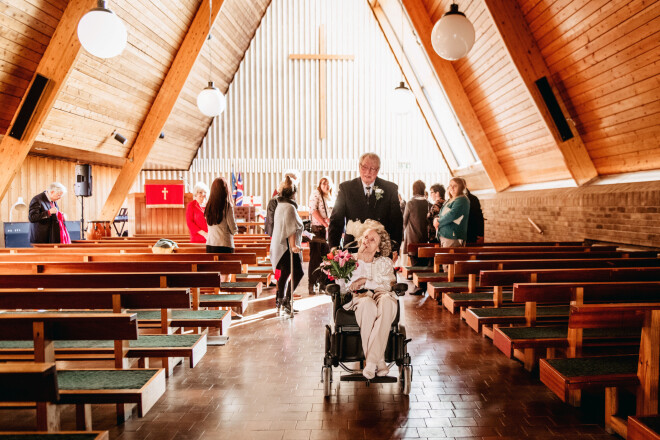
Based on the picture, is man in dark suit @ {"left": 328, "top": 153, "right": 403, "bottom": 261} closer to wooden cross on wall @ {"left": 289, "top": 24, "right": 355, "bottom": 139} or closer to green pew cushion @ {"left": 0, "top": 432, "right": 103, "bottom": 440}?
green pew cushion @ {"left": 0, "top": 432, "right": 103, "bottom": 440}

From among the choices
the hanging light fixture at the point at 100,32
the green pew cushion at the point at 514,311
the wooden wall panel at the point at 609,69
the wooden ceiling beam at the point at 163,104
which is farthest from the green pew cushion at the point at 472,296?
the wooden ceiling beam at the point at 163,104

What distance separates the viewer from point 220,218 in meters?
4.84

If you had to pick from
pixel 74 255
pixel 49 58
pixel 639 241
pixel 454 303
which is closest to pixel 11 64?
pixel 49 58

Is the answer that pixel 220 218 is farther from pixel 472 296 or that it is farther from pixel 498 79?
pixel 498 79

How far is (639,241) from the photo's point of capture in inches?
193

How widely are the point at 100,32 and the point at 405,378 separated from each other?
163 inches

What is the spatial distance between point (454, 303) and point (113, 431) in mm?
2766

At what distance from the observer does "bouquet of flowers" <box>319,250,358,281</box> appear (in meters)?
2.94

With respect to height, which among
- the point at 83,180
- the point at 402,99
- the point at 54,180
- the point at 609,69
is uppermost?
the point at 402,99

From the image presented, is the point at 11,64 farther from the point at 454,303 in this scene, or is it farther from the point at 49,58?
the point at 454,303

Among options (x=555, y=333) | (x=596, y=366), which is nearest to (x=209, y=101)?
(x=555, y=333)

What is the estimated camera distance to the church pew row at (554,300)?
258 cm

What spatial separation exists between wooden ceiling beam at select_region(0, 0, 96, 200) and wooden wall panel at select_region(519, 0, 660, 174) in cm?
568

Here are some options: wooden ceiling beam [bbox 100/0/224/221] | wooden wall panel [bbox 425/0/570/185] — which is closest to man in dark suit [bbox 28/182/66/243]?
wooden ceiling beam [bbox 100/0/224/221]
